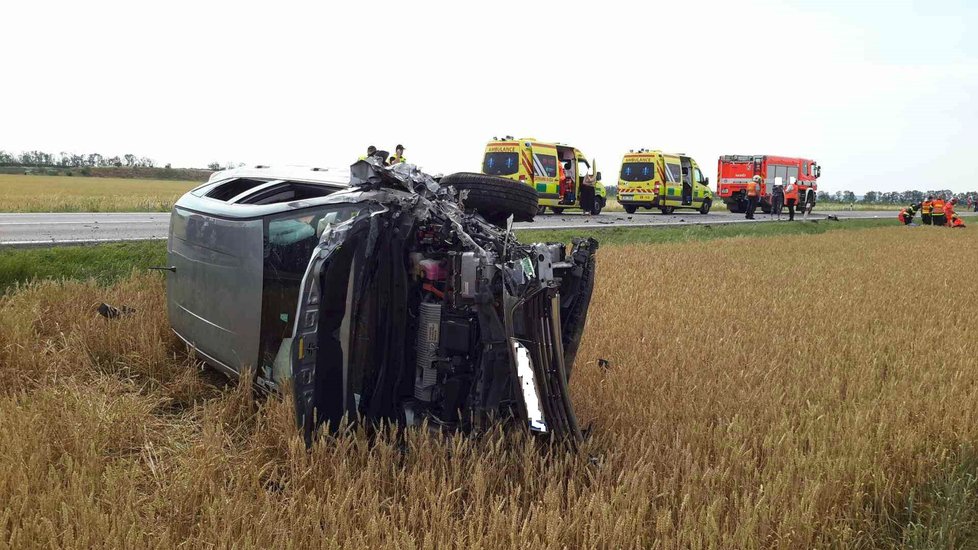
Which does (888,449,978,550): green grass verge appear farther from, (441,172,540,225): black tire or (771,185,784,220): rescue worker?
(771,185,784,220): rescue worker

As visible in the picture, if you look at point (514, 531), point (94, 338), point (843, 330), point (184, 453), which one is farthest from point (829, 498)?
point (94, 338)

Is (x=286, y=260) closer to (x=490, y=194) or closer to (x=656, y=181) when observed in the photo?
(x=490, y=194)

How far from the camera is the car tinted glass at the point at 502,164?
2388cm

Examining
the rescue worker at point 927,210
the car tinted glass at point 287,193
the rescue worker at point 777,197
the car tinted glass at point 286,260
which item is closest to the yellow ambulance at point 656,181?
the rescue worker at point 777,197

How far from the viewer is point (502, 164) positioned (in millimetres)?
24062

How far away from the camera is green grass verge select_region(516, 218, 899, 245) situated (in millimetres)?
16438

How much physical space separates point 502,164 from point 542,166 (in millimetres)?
1402

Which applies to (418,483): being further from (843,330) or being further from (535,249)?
(843,330)

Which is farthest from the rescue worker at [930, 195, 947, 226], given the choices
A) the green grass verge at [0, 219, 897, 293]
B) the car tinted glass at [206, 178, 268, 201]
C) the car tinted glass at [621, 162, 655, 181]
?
the car tinted glass at [206, 178, 268, 201]

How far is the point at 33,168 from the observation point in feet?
217

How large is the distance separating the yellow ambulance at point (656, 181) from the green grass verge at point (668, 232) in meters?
4.95

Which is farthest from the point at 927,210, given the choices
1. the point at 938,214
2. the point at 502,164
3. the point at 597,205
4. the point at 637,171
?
the point at 502,164

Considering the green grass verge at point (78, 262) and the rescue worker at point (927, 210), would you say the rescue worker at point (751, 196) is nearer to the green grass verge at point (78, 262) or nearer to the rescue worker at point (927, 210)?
the rescue worker at point (927, 210)

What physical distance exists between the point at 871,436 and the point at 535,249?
2.05 m
